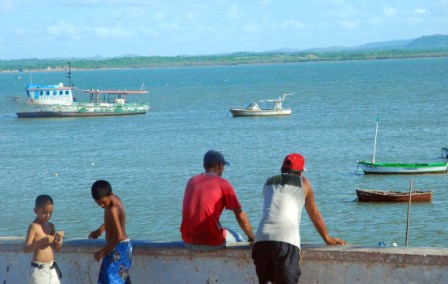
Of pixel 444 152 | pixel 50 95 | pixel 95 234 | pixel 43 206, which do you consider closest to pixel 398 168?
pixel 444 152

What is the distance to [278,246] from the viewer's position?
272 inches

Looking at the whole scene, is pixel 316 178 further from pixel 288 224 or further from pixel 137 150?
pixel 288 224

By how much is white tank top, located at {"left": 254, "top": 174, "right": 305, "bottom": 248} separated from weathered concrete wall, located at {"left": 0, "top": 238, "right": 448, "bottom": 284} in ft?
1.22

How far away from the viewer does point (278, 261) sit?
6.92 meters

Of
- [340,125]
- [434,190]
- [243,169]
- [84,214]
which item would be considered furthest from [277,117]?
[84,214]

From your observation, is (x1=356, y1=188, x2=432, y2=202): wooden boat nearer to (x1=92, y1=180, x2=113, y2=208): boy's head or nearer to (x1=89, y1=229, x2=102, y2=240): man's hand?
(x1=89, y1=229, x2=102, y2=240): man's hand

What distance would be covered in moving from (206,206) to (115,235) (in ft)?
2.46

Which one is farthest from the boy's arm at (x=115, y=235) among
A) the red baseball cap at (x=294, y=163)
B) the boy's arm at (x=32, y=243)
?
the red baseball cap at (x=294, y=163)

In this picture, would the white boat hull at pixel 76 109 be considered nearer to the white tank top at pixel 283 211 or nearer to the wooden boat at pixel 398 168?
the wooden boat at pixel 398 168

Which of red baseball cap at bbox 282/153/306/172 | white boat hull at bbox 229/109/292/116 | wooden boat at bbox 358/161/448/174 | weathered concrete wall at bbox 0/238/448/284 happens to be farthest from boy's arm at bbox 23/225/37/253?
white boat hull at bbox 229/109/292/116

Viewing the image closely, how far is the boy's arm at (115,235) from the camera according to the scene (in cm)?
735

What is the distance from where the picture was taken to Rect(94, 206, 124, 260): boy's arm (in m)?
7.35

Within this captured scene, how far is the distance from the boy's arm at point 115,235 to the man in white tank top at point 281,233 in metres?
1.11

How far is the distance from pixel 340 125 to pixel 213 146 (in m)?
12.3
